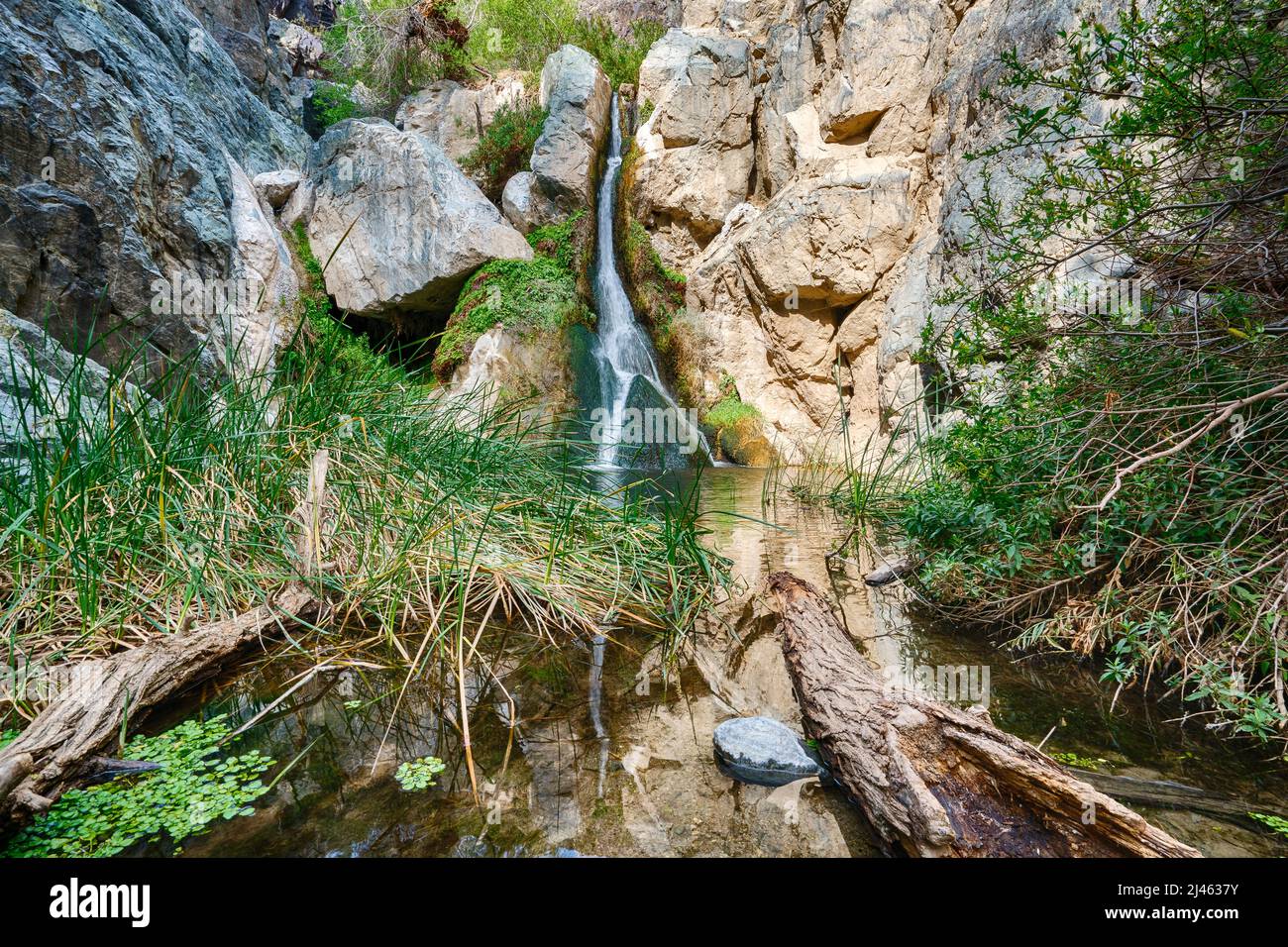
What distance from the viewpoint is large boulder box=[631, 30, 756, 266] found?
33.3ft

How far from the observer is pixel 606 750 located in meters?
1.72

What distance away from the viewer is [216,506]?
7.54 ft

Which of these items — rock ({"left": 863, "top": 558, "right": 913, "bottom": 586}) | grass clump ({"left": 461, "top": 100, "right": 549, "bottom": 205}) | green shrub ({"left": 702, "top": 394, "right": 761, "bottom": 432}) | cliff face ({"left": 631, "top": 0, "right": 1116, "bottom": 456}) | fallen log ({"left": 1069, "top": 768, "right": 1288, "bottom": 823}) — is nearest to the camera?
fallen log ({"left": 1069, "top": 768, "right": 1288, "bottom": 823})

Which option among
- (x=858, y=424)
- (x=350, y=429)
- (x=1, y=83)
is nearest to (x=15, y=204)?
(x=1, y=83)

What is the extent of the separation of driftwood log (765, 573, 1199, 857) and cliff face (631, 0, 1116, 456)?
615 centimetres

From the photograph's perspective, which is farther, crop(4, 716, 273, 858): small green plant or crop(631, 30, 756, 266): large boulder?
crop(631, 30, 756, 266): large boulder

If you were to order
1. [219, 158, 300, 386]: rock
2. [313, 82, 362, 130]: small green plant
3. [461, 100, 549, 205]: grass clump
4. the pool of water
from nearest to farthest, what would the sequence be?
the pool of water, [219, 158, 300, 386]: rock, [461, 100, 549, 205]: grass clump, [313, 82, 362, 130]: small green plant

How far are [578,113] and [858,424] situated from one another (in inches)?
274

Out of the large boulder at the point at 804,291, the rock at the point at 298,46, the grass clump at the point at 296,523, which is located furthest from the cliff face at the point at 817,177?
the rock at the point at 298,46

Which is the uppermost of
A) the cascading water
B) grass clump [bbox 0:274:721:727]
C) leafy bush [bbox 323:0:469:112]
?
leafy bush [bbox 323:0:469:112]

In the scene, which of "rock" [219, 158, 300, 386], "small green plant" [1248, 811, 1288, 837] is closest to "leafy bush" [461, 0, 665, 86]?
"rock" [219, 158, 300, 386]

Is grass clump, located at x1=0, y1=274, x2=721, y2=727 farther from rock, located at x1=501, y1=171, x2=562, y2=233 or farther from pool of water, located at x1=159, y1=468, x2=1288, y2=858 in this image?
rock, located at x1=501, y1=171, x2=562, y2=233

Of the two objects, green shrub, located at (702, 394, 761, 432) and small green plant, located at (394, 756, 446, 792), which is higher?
green shrub, located at (702, 394, 761, 432)
